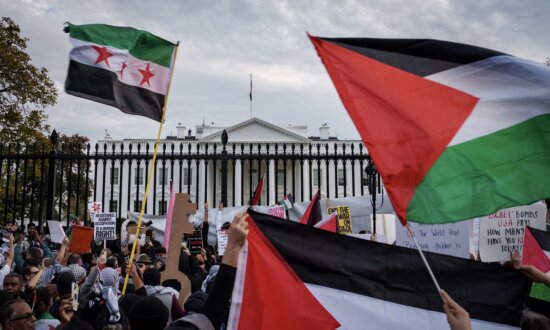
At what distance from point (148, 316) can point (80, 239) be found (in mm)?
5783

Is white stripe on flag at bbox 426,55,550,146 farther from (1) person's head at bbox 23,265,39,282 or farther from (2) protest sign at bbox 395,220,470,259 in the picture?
(1) person's head at bbox 23,265,39,282

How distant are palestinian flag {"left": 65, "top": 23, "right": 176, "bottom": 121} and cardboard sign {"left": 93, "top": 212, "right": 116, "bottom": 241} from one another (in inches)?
156

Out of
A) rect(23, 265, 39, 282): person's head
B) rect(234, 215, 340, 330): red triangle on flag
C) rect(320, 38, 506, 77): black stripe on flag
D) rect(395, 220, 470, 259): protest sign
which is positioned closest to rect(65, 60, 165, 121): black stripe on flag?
rect(23, 265, 39, 282): person's head

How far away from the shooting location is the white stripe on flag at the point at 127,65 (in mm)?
7129

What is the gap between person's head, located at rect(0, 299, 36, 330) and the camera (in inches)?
140

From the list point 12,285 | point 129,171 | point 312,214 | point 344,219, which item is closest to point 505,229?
point 312,214

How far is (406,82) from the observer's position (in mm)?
3557

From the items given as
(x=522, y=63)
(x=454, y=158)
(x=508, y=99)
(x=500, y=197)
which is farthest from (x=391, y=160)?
(x=522, y=63)

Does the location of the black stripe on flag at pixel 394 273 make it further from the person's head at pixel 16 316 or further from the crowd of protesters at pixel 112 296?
the person's head at pixel 16 316

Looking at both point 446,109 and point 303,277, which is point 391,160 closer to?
point 446,109

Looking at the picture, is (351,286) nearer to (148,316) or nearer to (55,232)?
(148,316)

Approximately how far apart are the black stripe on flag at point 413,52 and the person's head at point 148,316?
2.24m

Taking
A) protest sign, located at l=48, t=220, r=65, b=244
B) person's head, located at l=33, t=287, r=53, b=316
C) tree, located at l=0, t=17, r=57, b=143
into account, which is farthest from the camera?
tree, located at l=0, t=17, r=57, b=143

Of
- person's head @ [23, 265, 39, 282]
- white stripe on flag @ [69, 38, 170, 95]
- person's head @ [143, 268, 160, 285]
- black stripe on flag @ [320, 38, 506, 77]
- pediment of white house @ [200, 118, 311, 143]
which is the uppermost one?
pediment of white house @ [200, 118, 311, 143]
